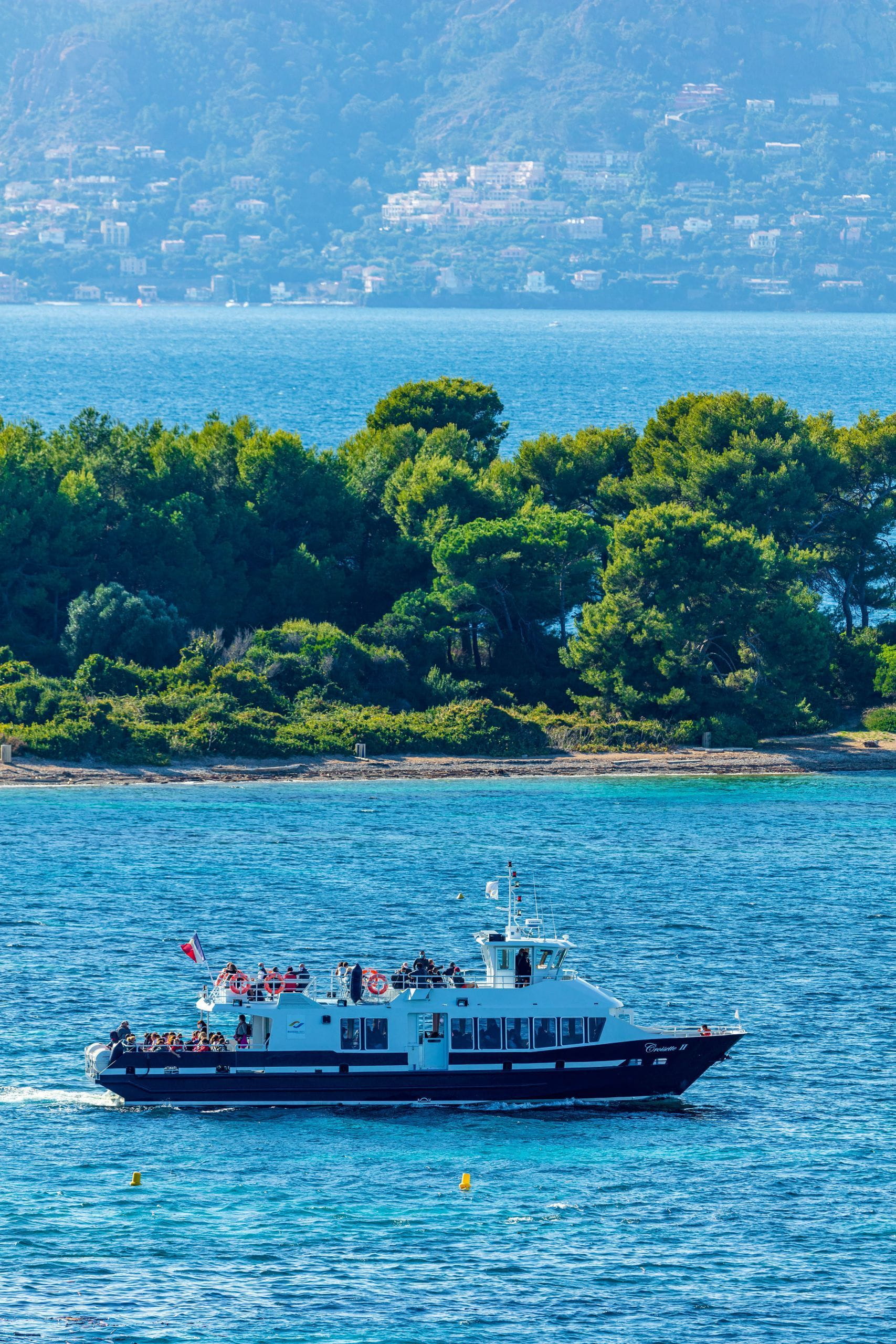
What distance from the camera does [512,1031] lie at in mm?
61344

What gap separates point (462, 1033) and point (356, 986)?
3.49 meters

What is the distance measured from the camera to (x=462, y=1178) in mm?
54938

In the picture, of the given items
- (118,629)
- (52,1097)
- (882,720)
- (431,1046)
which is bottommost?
(52,1097)

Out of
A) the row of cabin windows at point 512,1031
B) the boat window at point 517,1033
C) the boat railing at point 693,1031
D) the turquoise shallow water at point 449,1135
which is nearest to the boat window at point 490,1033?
the row of cabin windows at point 512,1031

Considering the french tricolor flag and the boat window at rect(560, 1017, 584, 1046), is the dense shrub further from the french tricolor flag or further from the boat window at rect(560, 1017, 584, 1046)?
the boat window at rect(560, 1017, 584, 1046)

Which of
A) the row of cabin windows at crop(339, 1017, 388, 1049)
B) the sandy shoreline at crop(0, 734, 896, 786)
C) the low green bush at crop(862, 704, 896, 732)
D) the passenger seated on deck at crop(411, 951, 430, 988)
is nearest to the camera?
the row of cabin windows at crop(339, 1017, 388, 1049)

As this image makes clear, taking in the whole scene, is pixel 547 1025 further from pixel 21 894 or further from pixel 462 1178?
pixel 21 894

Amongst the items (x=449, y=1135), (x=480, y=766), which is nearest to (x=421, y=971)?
(x=449, y=1135)

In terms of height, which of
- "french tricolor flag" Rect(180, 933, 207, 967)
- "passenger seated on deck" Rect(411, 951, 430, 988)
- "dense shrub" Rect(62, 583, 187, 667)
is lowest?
"passenger seated on deck" Rect(411, 951, 430, 988)

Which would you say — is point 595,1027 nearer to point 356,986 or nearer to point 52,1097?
point 356,986

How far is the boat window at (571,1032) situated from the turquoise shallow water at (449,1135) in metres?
2.30

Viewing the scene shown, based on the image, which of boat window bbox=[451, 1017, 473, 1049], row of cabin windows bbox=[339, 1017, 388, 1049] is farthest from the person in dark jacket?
boat window bbox=[451, 1017, 473, 1049]

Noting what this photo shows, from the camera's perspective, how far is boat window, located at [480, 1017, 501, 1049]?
61281 millimetres

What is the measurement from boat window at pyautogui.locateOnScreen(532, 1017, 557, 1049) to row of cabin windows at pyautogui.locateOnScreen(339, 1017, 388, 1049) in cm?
446
